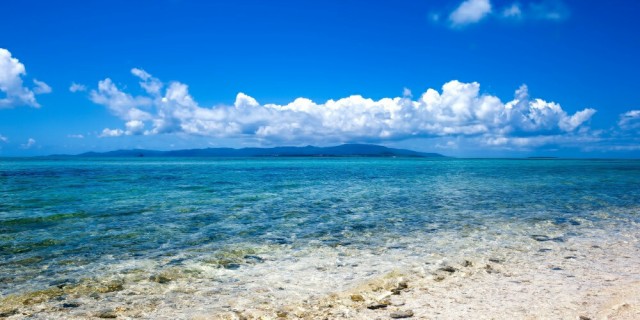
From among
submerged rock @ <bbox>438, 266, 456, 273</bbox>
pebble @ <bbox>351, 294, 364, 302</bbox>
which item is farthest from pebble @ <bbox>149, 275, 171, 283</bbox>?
submerged rock @ <bbox>438, 266, 456, 273</bbox>

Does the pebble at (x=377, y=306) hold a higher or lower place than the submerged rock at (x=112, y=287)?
higher

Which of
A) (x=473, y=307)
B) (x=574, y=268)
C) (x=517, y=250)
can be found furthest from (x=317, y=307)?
(x=517, y=250)

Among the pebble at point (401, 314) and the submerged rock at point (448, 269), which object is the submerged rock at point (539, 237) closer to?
the submerged rock at point (448, 269)

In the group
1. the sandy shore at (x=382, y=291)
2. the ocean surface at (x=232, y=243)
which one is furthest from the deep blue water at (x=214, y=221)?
the sandy shore at (x=382, y=291)

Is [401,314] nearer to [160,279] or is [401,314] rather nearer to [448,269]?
[448,269]

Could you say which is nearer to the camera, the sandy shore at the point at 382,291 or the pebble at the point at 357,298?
the sandy shore at the point at 382,291

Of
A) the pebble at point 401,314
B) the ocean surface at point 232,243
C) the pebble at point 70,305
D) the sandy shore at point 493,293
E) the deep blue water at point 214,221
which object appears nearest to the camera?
the pebble at point 401,314

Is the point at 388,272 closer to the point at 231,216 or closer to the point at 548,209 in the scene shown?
the point at 231,216

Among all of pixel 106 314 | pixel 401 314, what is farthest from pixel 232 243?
pixel 401 314

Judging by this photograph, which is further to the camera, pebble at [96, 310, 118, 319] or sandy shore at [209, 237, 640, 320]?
pebble at [96, 310, 118, 319]

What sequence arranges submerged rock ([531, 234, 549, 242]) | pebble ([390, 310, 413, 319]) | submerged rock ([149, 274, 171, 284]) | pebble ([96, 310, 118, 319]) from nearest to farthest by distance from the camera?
pebble ([390, 310, 413, 319]) → pebble ([96, 310, 118, 319]) → submerged rock ([149, 274, 171, 284]) → submerged rock ([531, 234, 549, 242])

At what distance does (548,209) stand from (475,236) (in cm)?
1097

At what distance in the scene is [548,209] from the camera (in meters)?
23.1

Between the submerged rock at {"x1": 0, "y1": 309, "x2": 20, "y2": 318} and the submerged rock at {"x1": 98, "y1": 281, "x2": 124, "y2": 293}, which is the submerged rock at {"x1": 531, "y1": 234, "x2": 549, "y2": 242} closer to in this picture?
the submerged rock at {"x1": 98, "y1": 281, "x2": 124, "y2": 293}
